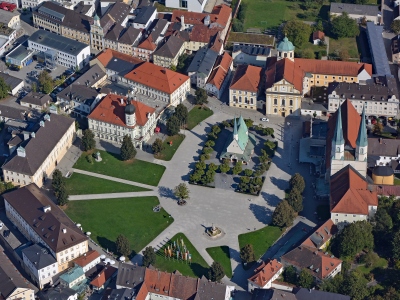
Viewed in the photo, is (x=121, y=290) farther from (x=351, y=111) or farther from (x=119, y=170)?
(x=351, y=111)

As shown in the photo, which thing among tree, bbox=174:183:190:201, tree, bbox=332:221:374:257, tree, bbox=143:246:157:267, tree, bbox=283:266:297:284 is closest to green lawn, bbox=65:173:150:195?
tree, bbox=174:183:190:201

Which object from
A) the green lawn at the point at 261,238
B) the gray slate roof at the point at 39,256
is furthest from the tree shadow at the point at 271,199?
the gray slate roof at the point at 39,256

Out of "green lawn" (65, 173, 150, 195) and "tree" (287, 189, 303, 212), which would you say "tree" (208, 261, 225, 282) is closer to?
"tree" (287, 189, 303, 212)

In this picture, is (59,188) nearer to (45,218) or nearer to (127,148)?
(45,218)

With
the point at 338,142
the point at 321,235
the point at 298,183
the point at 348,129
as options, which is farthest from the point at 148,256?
the point at 348,129

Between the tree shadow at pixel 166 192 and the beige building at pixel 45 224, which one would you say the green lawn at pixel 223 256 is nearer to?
the tree shadow at pixel 166 192

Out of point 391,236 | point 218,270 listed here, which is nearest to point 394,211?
point 391,236
